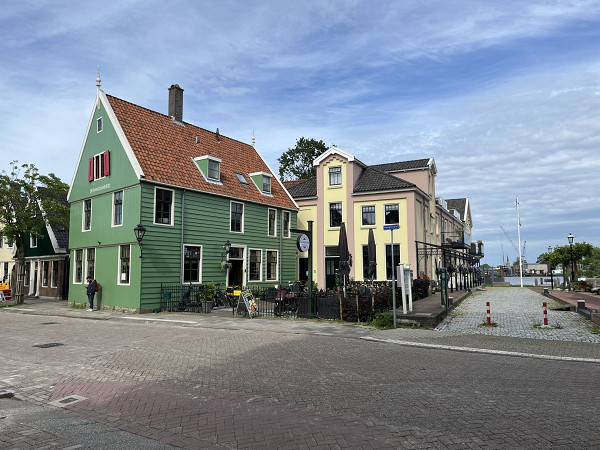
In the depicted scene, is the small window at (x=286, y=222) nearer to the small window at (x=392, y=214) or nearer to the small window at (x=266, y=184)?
the small window at (x=266, y=184)

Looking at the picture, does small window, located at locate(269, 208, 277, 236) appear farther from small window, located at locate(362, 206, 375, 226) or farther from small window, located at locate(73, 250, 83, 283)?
small window, located at locate(73, 250, 83, 283)

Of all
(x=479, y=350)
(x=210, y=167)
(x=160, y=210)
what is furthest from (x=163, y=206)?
(x=479, y=350)

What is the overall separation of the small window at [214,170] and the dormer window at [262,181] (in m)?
3.82

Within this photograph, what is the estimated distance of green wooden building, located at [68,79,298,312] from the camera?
2097 centimetres

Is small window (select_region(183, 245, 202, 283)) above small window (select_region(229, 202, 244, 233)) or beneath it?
beneath

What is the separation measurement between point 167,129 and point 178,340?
53.5 ft

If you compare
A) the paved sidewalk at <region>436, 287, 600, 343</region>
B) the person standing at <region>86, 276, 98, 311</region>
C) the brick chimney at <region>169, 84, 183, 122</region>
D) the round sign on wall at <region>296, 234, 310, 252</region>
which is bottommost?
the paved sidewalk at <region>436, 287, 600, 343</region>

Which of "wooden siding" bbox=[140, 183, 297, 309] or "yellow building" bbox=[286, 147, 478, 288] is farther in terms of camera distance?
"yellow building" bbox=[286, 147, 478, 288]

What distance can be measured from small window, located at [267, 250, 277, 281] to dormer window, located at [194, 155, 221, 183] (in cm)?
621

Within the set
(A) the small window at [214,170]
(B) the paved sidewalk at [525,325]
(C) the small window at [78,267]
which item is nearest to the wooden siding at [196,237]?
(A) the small window at [214,170]

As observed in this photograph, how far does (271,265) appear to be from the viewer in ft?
94.1

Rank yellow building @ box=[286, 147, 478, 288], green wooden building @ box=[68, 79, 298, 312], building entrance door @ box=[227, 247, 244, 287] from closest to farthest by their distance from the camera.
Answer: green wooden building @ box=[68, 79, 298, 312], building entrance door @ box=[227, 247, 244, 287], yellow building @ box=[286, 147, 478, 288]

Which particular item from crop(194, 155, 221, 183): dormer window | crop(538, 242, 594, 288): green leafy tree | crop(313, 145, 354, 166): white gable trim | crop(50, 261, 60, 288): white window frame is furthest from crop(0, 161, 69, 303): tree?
crop(538, 242, 594, 288): green leafy tree

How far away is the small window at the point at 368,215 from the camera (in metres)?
30.5
